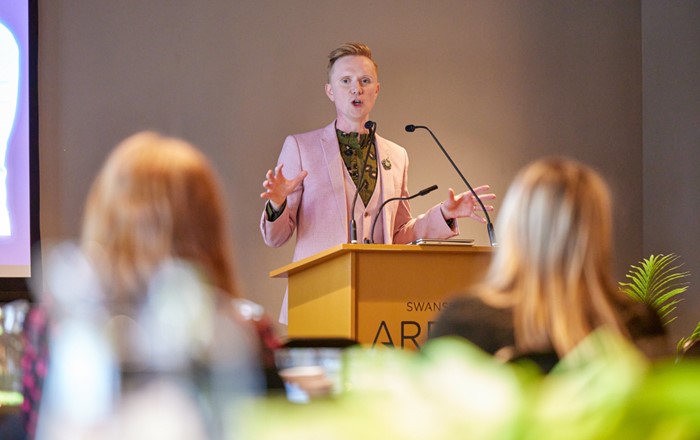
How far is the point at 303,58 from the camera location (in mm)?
5723

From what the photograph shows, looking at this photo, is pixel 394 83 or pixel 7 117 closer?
pixel 7 117

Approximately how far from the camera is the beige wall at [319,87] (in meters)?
5.38

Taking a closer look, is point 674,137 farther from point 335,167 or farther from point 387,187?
point 335,167

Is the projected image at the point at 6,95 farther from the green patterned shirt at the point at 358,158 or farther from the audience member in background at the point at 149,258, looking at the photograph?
the audience member in background at the point at 149,258

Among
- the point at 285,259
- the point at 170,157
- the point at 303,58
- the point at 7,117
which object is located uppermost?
the point at 303,58

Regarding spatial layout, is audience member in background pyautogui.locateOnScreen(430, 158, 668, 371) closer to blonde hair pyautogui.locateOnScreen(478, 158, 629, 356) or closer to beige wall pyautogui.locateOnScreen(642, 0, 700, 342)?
blonde hair pyautogui.locateOnScreen(478, 158, 629, 356)

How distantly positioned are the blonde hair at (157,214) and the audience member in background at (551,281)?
0.46 m

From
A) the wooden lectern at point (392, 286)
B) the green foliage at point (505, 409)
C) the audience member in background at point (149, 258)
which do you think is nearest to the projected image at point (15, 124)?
the wooden lectern at point (392, 286)

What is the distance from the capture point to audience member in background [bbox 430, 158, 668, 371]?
1585 mm

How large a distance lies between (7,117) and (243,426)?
526 centimetres

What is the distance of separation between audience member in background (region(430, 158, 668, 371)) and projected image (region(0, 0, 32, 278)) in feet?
12.9

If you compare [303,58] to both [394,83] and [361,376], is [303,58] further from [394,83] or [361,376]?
[361,376]

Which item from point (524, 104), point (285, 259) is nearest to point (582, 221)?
point (285, 259)

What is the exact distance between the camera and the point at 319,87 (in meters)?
5.73
